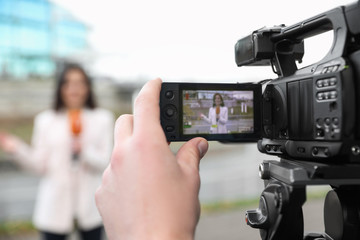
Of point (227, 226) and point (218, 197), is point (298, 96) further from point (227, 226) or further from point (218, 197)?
point (218, 197)

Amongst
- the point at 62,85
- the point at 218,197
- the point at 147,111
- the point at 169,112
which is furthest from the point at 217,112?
the point at 218,197

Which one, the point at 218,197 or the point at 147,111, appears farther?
the point at 218,197

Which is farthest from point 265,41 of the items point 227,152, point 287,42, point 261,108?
point 227,152

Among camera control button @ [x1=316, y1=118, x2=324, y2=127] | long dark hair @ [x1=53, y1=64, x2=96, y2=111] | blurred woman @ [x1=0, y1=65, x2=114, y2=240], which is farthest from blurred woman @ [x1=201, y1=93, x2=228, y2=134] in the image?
long dark hair @ [x1=53, y1=64, x2=96, y2=111]

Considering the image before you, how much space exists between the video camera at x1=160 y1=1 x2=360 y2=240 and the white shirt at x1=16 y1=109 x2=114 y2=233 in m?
1.44

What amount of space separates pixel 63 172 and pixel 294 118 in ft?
5.52

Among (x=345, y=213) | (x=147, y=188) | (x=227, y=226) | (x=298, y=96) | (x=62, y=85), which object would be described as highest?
(x=62, y=85)

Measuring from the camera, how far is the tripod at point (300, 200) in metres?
0.71

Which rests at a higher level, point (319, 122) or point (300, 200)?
point (319, 122)

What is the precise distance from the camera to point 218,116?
2.81ft

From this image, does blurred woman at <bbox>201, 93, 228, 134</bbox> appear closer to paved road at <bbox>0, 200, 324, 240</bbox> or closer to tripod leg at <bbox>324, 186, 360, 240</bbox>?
tripod leg at <bbox>324, 186, 360, 240</bbox>

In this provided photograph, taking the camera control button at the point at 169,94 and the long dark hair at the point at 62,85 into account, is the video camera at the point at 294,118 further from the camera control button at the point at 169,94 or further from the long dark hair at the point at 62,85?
the long dark hair at the point at 62,85

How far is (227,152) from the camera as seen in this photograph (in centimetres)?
803

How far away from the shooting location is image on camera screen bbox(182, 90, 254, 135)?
0.83 metres
